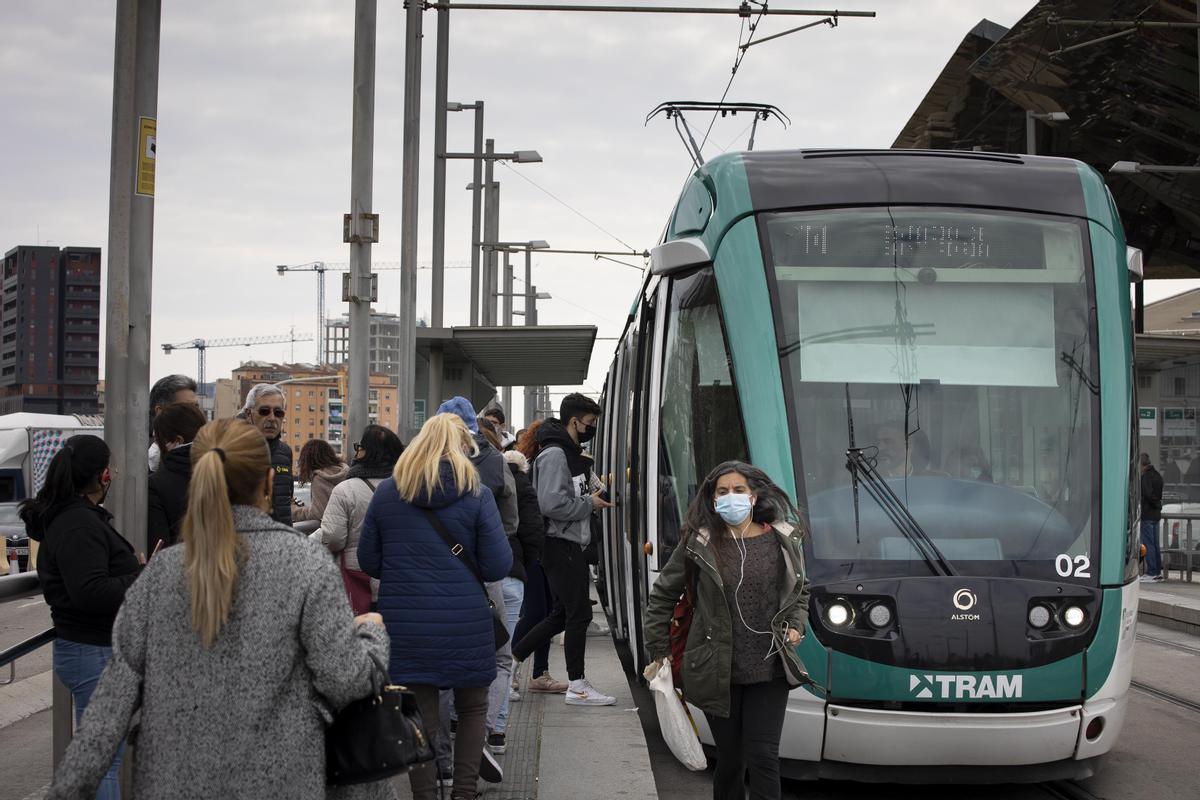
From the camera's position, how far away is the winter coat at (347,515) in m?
6.58

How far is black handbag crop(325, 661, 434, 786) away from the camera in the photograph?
3.48 meters

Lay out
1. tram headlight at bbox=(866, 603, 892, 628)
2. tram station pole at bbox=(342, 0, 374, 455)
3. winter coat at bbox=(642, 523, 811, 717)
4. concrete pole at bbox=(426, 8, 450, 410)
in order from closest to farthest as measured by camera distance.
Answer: winter coat at bbox=(642, 523, 811, 717) < tram headlight at bbox=(866, 603, 892, 628) < tram station pole at bbox=(342, 0, 374, 455) < concrete pole at bbox=(426, 8, 450, 410)

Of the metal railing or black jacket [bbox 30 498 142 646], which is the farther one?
the metal railing

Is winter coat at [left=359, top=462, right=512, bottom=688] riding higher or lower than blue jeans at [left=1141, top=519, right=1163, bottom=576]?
higher

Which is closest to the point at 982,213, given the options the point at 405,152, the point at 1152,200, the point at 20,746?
the point at 20,746

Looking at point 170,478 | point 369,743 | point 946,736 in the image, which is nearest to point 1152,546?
point 946,736

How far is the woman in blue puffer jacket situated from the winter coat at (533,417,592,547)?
2911 mm

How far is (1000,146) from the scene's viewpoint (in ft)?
111

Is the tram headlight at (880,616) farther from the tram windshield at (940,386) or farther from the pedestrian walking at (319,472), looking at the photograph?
the pedestrian walking at (319,472)

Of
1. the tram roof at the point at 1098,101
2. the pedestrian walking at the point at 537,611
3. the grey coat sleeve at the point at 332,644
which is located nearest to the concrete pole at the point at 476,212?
the tram roof at the point at 1098,101

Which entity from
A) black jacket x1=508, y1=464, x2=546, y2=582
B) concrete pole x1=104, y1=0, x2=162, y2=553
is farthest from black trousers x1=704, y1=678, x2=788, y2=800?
concrete pole x1=104, y1=0, x2=162, y2=553

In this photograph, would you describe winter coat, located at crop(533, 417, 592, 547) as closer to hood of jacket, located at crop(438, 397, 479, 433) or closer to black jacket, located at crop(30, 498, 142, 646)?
hood of jacket, located at crop(438, 397, 479, 433)

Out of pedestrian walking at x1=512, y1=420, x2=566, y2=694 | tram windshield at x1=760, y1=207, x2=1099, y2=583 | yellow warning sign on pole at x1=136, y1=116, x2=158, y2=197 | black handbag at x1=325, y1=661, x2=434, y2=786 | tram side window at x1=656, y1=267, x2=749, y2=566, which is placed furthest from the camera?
pedestrian walking at x1=512, y1=420, x2=566, y2=694

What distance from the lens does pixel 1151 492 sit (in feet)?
63.7
